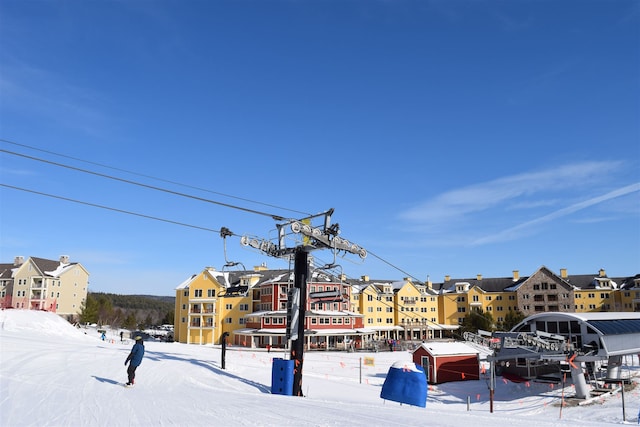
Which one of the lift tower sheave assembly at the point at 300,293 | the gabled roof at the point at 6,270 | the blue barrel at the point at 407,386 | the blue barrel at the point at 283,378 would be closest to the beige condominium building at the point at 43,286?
the gabled roof at the point at 6,270

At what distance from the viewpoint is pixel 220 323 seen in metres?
60.5

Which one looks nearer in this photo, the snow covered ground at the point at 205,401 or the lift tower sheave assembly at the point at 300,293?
the snow covered ground at the point at 205,401

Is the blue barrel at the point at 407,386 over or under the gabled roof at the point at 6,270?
under

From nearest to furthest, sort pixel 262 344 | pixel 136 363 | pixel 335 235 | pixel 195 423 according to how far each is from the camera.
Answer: pixel 195 423 < pixel 136 363 < pixel 335 235 < pixel 262 344

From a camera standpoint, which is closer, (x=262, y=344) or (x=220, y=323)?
(x=262, y=344)

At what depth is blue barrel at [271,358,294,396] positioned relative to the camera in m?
19.9

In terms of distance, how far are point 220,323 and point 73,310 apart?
1299 inches

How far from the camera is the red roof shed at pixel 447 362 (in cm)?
3581

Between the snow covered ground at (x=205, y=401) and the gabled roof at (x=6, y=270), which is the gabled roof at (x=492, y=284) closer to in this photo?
the snow covered ground at (x=205, y=401)

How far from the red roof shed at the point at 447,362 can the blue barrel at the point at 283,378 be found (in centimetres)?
1919

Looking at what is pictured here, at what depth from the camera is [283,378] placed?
20.0 metres

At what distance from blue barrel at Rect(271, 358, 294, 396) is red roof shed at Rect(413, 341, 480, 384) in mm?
19187

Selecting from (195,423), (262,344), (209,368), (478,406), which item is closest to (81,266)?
(262,344)

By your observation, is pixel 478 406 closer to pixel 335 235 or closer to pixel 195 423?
pixel 335 235
